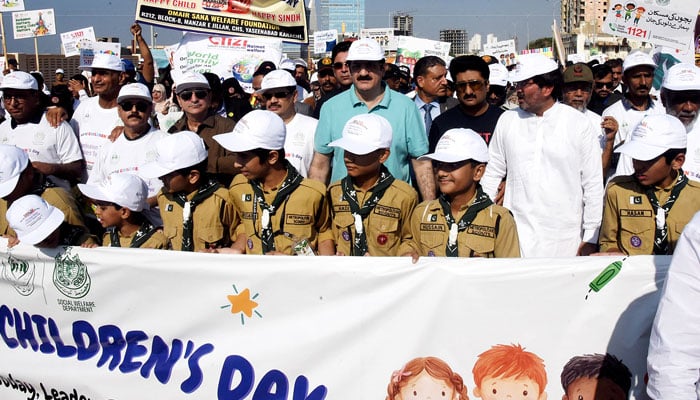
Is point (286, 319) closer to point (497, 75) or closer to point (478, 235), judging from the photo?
point (478, 235)

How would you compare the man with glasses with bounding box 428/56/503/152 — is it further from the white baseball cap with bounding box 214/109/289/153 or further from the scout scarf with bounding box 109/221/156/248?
the scout scarf with bounding box 109/221/156/248

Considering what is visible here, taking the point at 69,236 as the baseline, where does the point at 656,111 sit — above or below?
above

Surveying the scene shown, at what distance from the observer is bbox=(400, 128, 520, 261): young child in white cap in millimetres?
3887

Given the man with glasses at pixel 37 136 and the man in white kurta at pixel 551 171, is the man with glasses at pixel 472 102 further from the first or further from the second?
the man with glasses at pixel 37 136

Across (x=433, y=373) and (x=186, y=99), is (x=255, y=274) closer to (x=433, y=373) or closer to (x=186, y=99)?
(x=433, y=373)

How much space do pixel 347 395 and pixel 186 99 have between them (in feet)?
10.2

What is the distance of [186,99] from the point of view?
18.8 ft

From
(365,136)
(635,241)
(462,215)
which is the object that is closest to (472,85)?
(365,136)

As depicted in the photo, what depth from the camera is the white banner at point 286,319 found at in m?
3.20

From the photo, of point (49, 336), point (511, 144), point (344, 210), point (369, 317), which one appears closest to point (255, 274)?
point (369, 317)

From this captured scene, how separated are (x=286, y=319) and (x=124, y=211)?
1.41 meters

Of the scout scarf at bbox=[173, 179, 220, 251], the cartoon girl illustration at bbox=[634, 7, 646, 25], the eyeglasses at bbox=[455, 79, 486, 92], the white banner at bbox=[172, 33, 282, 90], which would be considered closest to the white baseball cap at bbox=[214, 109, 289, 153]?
the scout scarf at bbox=[173, 179, 220, 251]

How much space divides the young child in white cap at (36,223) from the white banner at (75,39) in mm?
14642

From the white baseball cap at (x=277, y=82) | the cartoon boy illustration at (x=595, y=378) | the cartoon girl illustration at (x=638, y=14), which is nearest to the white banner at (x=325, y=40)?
the cartoon girl illustration at (x=638, y=14)
